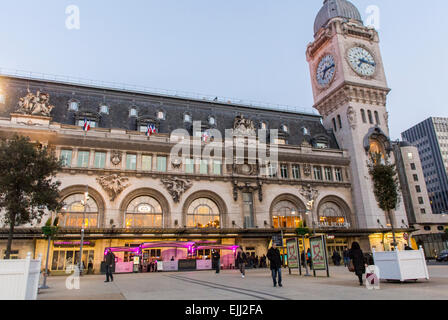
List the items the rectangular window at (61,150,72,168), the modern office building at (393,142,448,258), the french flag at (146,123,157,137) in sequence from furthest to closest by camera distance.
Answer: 1. the modern office building at (393,142,448,258)
2. the french flag at (146,123,157,137)
3. the rectangular window at (61,150,72,168)

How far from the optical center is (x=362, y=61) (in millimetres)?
53719

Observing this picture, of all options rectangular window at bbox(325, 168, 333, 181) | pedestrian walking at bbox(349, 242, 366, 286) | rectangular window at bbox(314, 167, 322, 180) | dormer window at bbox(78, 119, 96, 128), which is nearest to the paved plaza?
pedestrian walking at bbox(349, 242, 366, 286)

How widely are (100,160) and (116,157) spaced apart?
1.81 meters

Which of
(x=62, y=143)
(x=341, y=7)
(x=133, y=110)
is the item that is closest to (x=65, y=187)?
(x=62, y=143)

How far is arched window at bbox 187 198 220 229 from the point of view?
3972 cm

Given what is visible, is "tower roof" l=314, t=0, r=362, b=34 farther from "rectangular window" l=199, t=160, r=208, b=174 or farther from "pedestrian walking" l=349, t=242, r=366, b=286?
"pedestrian walking" l=349, t=242, r=366, b=286

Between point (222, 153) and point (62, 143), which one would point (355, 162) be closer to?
point (222, 153)

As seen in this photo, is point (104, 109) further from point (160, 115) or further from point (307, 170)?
point (307, 170)

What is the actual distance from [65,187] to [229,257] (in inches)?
780

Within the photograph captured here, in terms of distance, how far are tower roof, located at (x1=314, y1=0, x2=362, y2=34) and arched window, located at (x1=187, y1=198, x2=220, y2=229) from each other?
123 feet

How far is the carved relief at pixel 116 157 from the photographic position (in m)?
38.1

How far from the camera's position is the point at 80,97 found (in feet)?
144

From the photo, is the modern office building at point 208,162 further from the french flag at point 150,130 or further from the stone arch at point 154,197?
the french flag at point 150,130

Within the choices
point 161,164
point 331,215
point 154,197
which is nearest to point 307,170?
point 331,215
